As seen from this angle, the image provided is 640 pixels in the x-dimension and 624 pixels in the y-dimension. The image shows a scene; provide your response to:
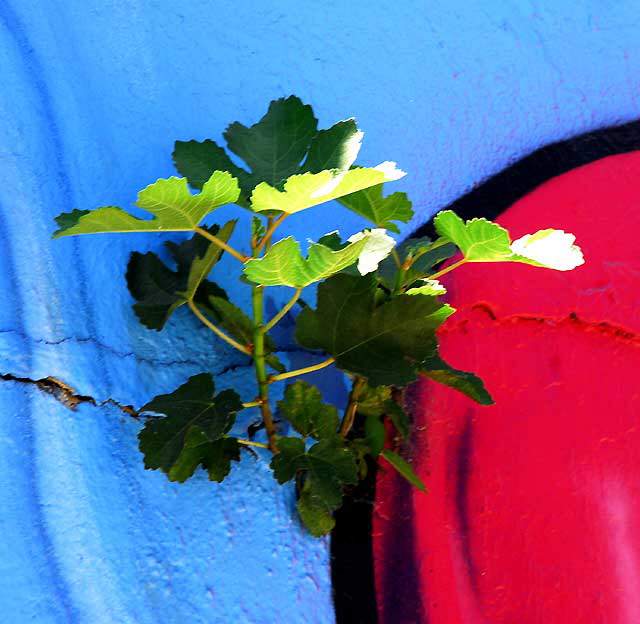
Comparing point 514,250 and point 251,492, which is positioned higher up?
point 514,250

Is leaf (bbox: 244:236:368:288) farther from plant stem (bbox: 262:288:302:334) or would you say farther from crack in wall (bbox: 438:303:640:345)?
crack in wall (bbox: 438:303:640:345)

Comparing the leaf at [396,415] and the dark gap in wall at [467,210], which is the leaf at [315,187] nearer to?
the leaf at [396,415]

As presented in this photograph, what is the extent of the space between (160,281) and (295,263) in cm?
26

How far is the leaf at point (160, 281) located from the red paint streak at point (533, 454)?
0.35 metres

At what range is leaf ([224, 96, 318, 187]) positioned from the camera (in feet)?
2.74

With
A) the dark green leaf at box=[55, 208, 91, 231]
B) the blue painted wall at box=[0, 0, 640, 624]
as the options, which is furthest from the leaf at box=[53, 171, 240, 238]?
the blue painted wall at box=[0, 0, 640, 624]

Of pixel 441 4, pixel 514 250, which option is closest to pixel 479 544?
pixel 514 250

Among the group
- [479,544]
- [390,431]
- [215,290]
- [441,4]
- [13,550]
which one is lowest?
[479,544]

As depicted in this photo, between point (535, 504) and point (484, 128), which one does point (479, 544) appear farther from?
point (484, 128)

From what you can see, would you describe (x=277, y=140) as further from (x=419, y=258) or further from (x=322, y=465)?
(x=322, y=465)

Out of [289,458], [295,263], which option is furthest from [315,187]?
[289,458]

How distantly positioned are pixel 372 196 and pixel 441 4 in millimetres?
494

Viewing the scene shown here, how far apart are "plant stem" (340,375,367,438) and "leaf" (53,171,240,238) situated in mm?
277

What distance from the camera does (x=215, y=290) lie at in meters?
0.94
